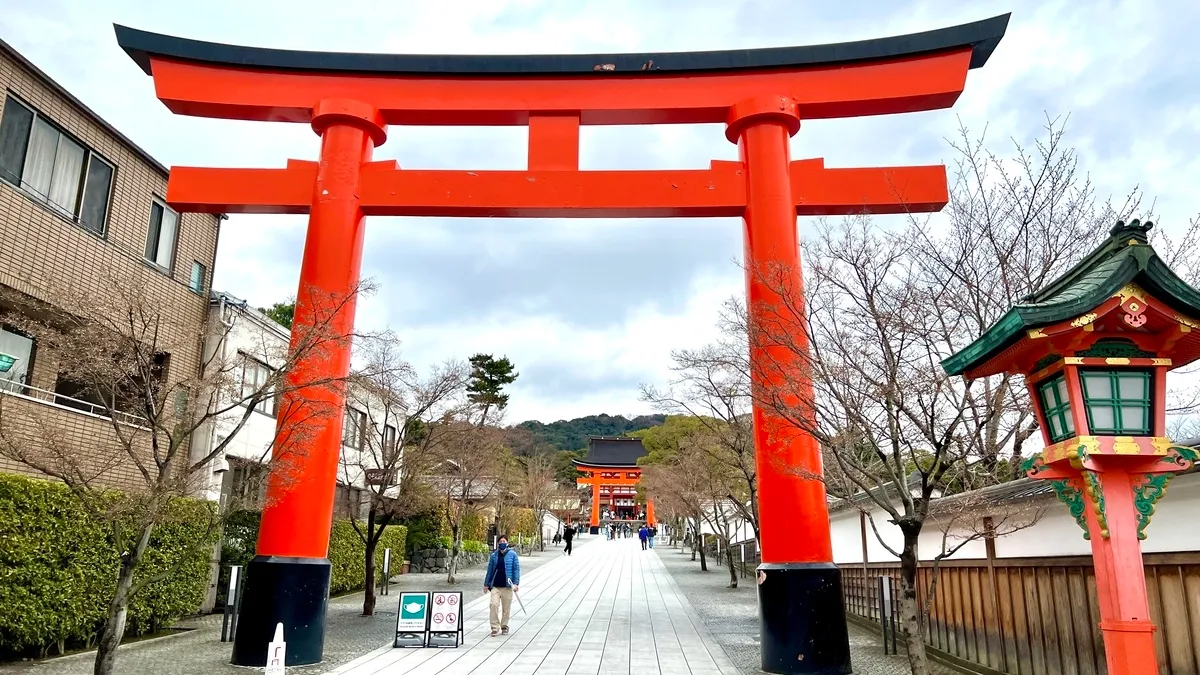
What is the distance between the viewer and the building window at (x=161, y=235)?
14.4m

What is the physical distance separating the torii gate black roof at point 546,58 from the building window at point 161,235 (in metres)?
3.84

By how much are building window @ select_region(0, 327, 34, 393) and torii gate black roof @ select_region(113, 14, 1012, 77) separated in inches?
192

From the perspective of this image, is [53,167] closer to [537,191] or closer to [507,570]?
[537,191]

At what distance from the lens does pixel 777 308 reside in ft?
29.6

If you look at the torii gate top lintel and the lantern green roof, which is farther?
the torii gate top lintel

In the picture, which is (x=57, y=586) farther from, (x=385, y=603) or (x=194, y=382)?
(x=385, y=603)

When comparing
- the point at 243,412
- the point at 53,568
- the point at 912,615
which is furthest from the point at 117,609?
the point at 243,412

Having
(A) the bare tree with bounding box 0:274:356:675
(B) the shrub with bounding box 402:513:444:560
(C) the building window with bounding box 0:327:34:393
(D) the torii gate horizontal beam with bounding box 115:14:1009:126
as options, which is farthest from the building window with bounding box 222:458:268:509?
(B) the shrub with bounding box 402:513:444:560

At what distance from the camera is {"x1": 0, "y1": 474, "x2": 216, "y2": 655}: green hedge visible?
905 cm

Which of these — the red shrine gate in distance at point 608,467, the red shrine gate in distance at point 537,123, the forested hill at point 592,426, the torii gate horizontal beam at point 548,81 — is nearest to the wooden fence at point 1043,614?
the red shrine gate in distance at point 537,123

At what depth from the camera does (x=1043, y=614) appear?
23.9 ft

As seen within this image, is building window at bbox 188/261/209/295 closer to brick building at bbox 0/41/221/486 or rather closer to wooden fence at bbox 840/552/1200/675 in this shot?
brick building at bbox 0/41/221/486

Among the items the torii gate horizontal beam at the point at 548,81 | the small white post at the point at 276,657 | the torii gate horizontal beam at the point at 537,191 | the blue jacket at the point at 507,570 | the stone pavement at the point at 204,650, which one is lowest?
the stone pavement at the point at 204,650

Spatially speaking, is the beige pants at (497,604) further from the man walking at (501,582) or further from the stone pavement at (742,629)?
the stone pavement at (742,629)
